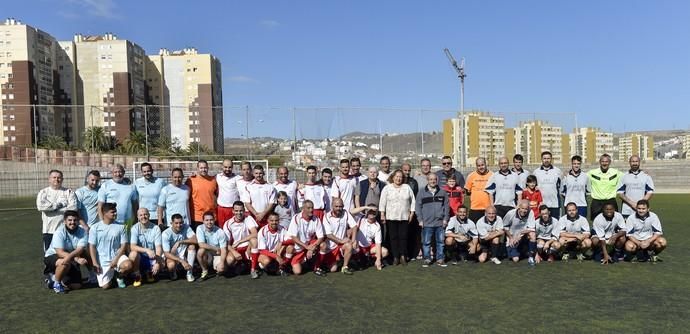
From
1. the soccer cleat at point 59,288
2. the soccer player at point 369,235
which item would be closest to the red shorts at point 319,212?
the soccer player at point 369,235

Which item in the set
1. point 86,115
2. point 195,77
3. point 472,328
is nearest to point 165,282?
point 472,328

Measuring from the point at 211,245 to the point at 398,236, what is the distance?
2579 millimetres

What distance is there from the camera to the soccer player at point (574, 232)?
689 centimetres

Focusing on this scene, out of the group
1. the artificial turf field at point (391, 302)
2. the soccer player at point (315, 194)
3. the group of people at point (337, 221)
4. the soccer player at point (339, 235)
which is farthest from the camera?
the soccer player at point (315, 194)

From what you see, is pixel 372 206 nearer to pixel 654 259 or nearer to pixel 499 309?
pixel 499 309

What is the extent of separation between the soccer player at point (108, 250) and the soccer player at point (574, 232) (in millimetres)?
5795

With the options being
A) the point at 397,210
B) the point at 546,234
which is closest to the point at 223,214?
the point at 397,210

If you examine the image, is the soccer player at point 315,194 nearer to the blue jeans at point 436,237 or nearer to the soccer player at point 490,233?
the blue jeans at point 436,237

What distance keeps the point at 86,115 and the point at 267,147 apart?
370 inches

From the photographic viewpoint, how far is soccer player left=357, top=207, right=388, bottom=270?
688 centimetres

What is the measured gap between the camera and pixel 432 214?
22.2 feet

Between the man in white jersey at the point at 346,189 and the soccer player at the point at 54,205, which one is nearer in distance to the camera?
the soccer player at the point at 54,205

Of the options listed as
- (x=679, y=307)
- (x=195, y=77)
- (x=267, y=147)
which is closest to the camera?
(x=679, y=307)

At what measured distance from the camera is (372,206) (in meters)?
6.98
